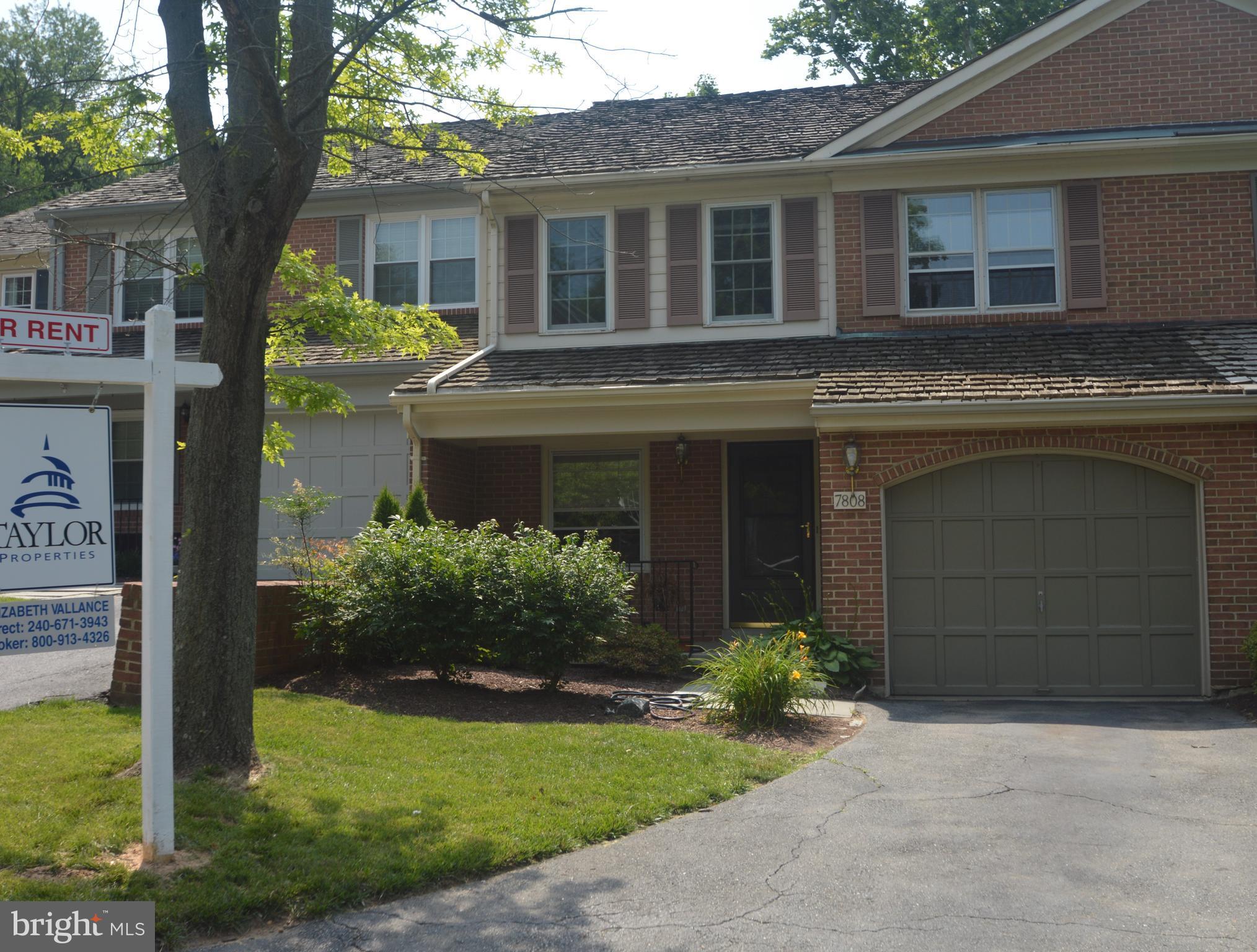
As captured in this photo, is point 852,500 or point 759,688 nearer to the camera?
point 759,688

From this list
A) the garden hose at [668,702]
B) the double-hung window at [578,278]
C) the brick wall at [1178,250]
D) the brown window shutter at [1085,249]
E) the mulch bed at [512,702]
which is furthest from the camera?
the double-hung window at [578,278]

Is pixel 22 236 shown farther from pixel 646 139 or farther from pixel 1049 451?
pixel 1049 451

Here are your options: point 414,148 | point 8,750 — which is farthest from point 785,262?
point 8,750

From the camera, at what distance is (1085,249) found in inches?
492

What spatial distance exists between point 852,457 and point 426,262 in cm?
697

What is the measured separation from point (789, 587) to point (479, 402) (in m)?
4.55

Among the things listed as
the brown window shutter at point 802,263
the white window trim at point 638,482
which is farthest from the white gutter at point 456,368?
the brown window shutter at point 802,263

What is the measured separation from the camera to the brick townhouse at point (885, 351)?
10.9m

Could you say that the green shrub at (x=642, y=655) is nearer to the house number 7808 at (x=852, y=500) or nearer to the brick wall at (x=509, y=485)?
the house number 7808 at (x=852, y=500)

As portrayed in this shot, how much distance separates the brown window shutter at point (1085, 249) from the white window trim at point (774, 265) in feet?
10.7

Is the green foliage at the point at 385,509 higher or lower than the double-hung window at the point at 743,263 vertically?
lower

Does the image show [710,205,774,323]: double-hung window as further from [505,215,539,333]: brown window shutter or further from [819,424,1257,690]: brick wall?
[819,424,1257,690]: brick wall

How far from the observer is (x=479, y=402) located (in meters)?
12.6

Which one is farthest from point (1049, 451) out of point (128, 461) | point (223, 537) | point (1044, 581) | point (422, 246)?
point (128, 461)
